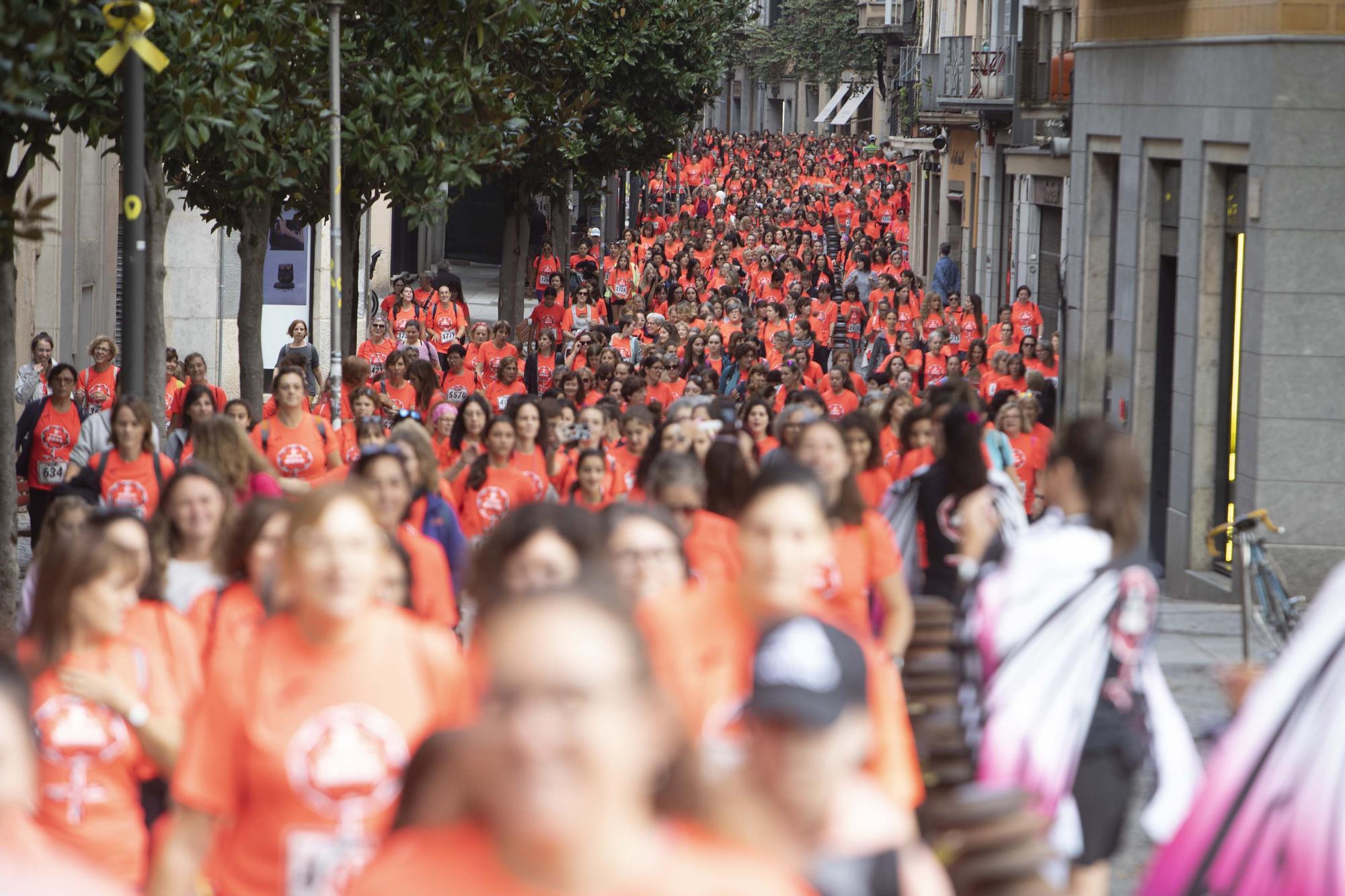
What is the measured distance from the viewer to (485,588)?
4.84 m

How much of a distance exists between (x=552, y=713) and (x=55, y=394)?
11.9 meters

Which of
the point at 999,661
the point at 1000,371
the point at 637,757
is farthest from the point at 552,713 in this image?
the point at 1000,371

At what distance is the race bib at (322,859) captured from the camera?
4148mm

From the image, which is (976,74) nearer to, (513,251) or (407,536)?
(513,251)

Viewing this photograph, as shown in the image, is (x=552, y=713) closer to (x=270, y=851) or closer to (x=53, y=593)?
(x=270, y=851)

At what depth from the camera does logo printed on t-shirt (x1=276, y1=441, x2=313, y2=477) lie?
11.5 meters

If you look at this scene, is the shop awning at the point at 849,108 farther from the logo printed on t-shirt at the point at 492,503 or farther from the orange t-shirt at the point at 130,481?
the orange t-shirt at the point at 130,481

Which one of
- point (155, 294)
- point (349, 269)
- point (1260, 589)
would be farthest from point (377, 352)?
point (1260, 589)

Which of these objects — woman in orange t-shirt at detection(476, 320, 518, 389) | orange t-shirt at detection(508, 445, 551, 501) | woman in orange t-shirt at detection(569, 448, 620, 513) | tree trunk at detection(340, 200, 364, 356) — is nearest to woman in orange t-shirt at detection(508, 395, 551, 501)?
orange t-shirt at detection(508, 445, 551, 501)

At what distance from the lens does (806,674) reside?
3232 millimetres

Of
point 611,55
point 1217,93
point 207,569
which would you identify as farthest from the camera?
point 611,55

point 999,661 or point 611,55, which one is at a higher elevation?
point 611,55

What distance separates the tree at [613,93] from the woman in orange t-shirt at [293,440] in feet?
46.9

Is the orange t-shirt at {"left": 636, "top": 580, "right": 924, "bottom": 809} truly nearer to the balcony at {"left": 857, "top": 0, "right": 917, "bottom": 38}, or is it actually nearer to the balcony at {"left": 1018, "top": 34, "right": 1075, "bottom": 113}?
the balcony at {"left": 1018, "top": 34, "right": 1075, "bottom": 113}
